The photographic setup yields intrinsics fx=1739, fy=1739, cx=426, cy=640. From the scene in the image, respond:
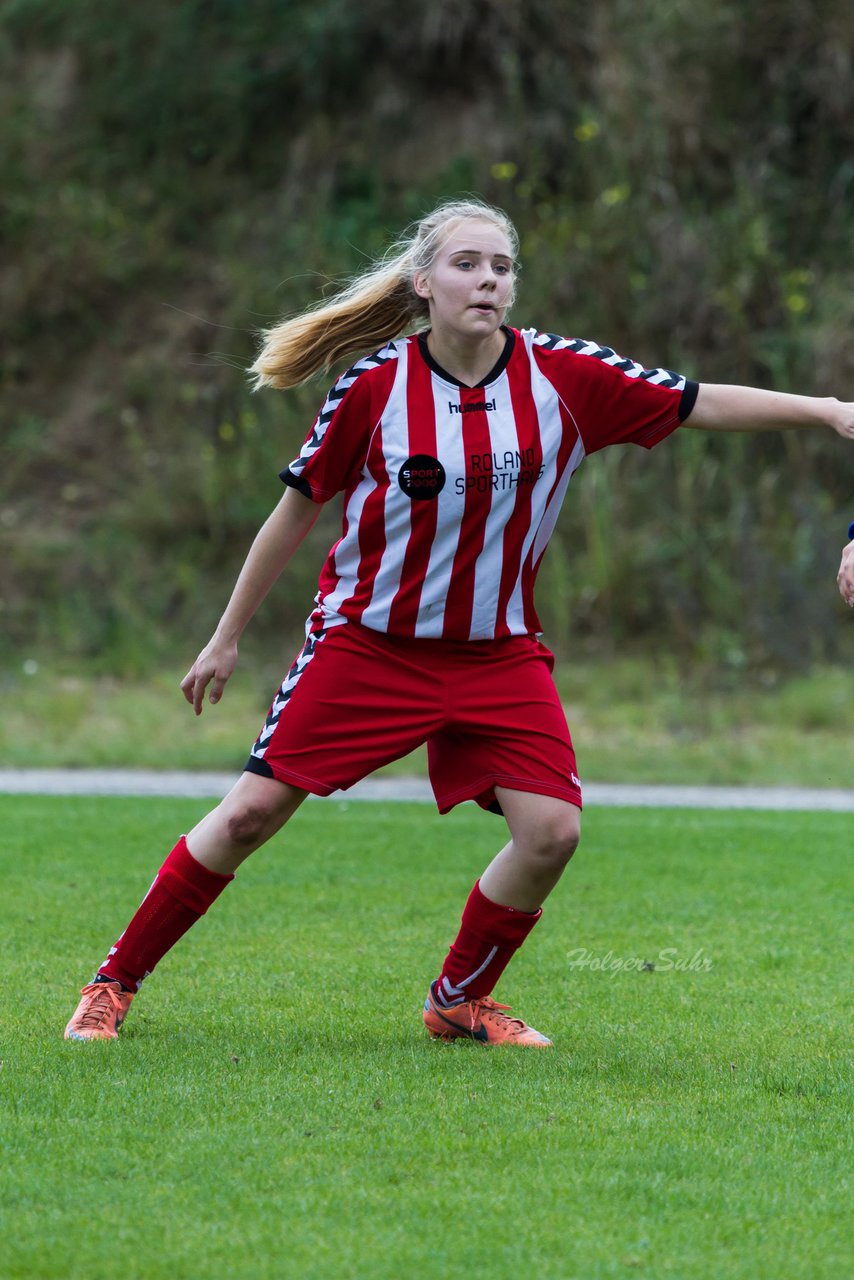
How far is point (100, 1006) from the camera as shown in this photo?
4.45 metres

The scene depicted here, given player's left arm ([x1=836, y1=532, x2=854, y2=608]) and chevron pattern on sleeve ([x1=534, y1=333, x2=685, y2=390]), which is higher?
chevron pattern on sleeve ([x1=534, y1=333, x2=685, y2=390])

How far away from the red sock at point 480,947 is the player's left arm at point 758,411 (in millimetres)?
1352

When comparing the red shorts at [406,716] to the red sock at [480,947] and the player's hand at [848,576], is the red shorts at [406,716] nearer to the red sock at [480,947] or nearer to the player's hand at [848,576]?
the red sock at [480,947]

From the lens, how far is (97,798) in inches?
374

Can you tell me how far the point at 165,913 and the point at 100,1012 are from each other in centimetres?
30

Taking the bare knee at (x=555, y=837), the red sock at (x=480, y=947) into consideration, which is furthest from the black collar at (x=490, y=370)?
the red sock at (x=480, y=947)

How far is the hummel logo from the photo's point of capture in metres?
4.35

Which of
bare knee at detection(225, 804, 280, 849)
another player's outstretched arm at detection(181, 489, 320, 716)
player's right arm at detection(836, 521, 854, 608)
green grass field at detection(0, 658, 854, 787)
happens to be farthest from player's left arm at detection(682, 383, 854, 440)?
green grass field at detection(0, 658, 854, 787)

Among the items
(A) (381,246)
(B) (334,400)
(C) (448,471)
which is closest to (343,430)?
(B) (334,400)

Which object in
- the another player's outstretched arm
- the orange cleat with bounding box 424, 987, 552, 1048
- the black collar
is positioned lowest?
the orange cleat with bounding box 424, 987, 552, 1048

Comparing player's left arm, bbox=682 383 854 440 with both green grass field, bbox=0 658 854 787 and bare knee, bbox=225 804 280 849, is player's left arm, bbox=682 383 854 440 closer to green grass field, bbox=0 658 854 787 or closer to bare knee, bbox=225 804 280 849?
bare knee, bbox=225 804 280 849

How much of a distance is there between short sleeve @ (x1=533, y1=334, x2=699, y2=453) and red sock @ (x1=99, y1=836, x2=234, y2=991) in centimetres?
148

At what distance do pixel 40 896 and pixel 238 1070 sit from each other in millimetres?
2628

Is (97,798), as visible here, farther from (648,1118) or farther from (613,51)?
(613,51)
